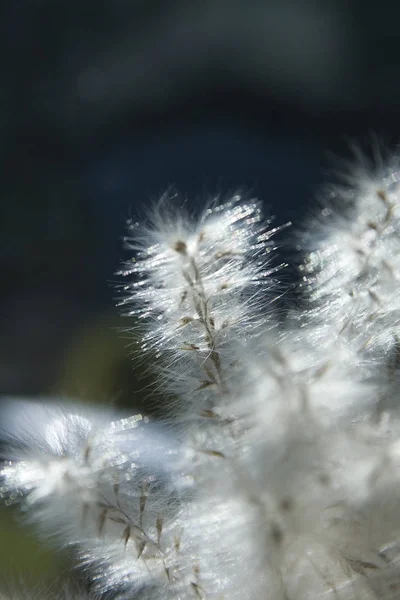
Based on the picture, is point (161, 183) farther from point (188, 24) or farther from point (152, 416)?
point (152, 416)

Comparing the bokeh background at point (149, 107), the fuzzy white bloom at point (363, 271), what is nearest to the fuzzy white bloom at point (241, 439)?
the fuzzy white bloom at point (363, 271)

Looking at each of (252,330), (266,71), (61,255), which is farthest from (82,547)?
(266,71)

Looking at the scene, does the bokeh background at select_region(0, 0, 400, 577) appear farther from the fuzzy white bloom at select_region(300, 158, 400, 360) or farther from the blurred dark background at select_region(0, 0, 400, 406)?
the fuzzy white bloom at select_region(300, 158, 400, 360)

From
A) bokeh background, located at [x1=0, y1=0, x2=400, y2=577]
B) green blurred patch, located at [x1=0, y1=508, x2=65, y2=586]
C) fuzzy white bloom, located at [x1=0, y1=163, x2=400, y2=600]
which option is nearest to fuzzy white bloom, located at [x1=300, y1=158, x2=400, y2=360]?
fuzzy white bloom, located at [x1=0, y1=163, x2=400, y2=600]

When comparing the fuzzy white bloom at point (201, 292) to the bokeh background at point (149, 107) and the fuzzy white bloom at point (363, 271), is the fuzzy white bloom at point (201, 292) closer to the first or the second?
the fuzzy white bloom at point (363, 271)

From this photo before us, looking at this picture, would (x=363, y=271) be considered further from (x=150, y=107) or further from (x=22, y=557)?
(x=150, y=107)

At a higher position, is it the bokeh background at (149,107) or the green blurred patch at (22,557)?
the bokeh background at (149,107)
